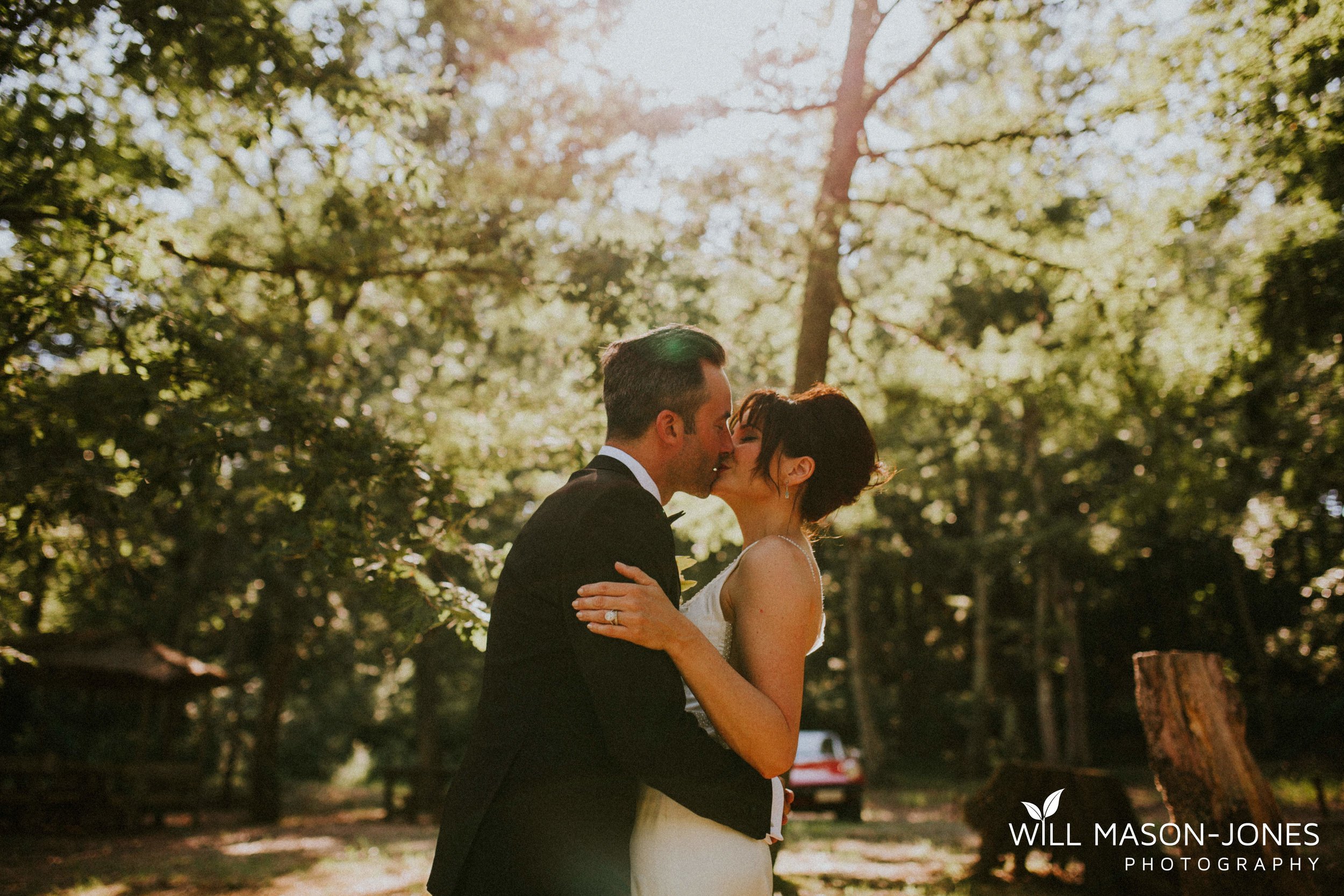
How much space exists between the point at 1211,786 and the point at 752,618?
539cm

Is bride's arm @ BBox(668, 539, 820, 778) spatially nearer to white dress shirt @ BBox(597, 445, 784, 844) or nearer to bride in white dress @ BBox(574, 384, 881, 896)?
bride in white dress @ BBox(574, 384, 881, 896)

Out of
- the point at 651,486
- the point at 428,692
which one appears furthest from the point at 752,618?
the point at 428,692

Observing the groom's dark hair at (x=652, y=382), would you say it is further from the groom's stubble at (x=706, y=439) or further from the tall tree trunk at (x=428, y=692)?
the tall tree trunk at (x=428, y=692)

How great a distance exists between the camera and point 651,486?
2.74 meters

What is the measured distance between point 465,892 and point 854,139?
27.7ft

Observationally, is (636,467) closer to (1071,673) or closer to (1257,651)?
(1071,673)

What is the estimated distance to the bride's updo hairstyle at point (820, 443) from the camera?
3238 mm

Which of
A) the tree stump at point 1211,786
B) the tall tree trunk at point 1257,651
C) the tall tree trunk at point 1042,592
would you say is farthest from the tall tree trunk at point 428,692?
the tall tree trunk at point 1257,651

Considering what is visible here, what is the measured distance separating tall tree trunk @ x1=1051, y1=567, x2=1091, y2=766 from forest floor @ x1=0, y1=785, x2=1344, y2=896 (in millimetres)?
3594

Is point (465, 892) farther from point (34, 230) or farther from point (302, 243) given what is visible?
point (302, 243)

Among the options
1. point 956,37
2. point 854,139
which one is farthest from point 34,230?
point 956,37

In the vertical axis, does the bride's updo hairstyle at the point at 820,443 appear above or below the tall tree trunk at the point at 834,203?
below

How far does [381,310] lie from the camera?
37.3 ft

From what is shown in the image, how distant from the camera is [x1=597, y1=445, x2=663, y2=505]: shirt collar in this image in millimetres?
2707
